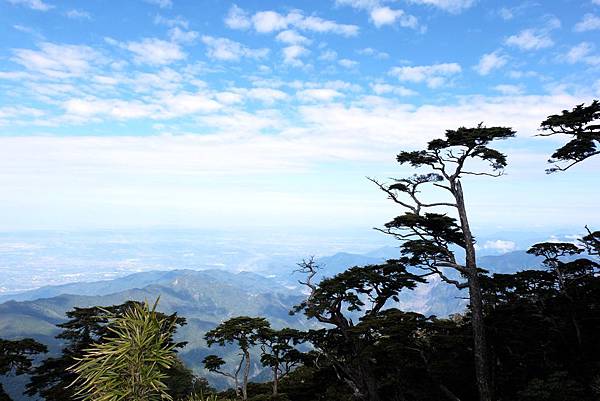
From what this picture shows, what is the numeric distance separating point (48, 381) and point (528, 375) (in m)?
32.9

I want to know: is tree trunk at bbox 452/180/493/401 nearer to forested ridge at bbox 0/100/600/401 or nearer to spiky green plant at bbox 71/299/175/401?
forested ridge at bbox 0/100/600/401

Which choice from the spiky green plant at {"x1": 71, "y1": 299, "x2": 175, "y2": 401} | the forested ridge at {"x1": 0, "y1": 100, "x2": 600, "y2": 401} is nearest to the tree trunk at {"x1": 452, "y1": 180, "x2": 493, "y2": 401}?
the forested ridge at {"x1": 0, "y1": 100, "x2": 600, "y2": 401}

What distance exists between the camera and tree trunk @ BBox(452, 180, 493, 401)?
17297 millimetres

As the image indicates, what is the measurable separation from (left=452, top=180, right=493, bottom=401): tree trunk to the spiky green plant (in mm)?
16875

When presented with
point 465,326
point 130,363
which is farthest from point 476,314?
point 130,363

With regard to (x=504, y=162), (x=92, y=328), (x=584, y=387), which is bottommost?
(x=92, y=328)

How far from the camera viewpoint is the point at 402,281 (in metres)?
21.7

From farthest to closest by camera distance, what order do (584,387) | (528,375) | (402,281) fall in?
(402,281) < (528,375) < (584,387)

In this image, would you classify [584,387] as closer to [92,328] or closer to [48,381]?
[92,328]

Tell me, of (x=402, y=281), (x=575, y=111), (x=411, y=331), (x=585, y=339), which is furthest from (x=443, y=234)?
(x=585, y=339)

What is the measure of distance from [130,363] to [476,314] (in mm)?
17410

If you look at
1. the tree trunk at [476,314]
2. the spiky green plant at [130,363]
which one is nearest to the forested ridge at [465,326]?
the tree trunk at [476,314]

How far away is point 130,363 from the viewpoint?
439cm

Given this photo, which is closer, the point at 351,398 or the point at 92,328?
→ the point at 351,398
